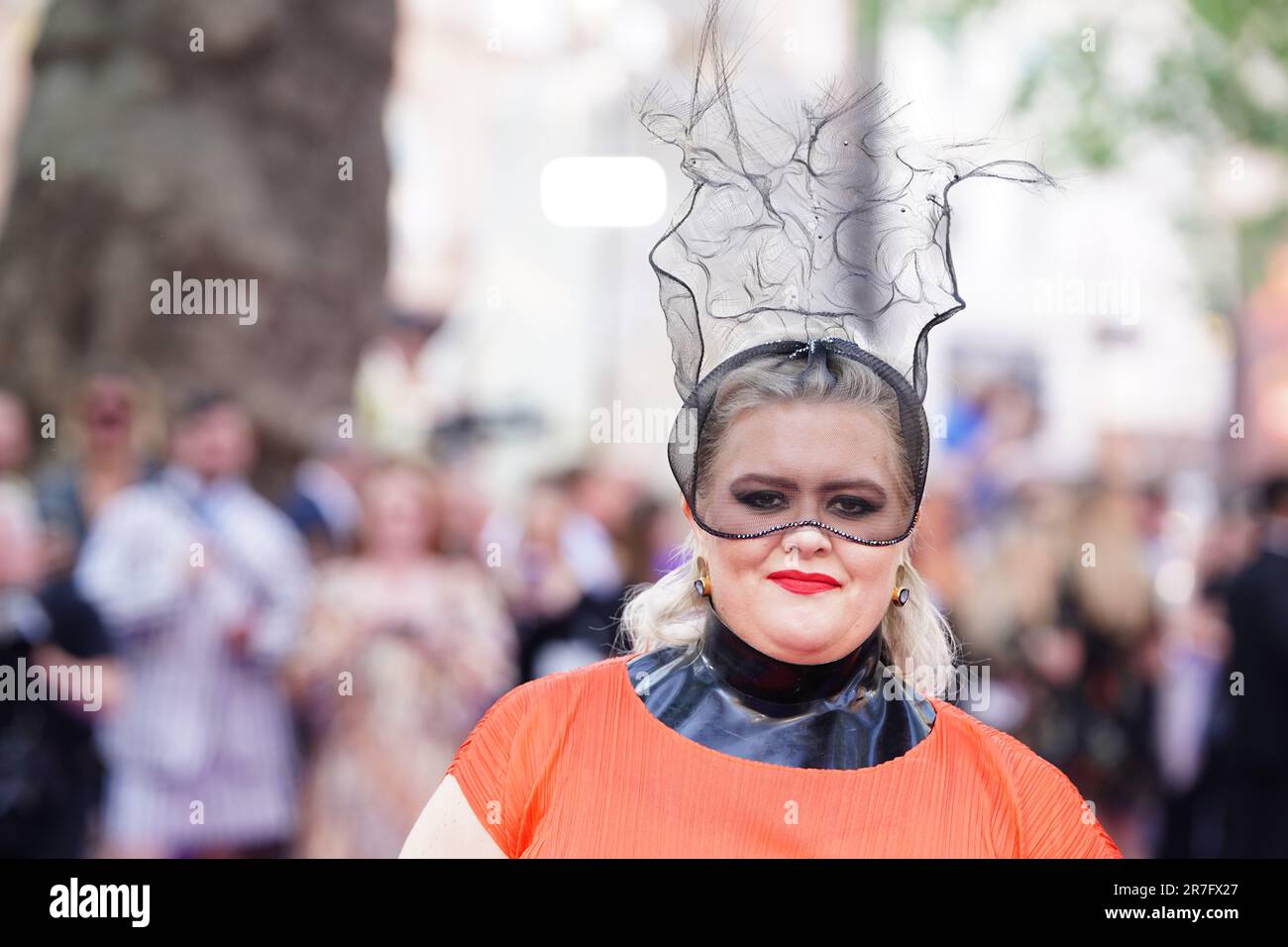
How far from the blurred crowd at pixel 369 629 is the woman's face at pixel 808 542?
6.87 feet

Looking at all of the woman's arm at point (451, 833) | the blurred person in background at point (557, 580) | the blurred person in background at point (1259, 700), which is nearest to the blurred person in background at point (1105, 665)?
the blurred person in background at point (1259, 700)

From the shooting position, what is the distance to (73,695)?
13.9ft

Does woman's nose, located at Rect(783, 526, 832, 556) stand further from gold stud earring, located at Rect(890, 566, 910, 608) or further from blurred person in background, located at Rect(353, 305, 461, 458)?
blurred person in background, located at Rect(353, 305, 461, 458)

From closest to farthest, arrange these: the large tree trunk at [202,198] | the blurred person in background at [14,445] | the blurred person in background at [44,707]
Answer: the blurred person in background at [44,707], the blurred person in background at [14,445], the large tree trunk at [202,198]

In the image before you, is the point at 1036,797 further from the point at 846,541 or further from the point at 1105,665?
the point at 1105,665

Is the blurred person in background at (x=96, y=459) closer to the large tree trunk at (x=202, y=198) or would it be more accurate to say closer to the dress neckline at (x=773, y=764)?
the large tree trunk at (x=202, y=198)

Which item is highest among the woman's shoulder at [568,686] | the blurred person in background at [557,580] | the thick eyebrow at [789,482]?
the thick eyebrow at [789,482]

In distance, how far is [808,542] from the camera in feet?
5.33

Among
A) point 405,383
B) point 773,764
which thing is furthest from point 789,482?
point 405,383

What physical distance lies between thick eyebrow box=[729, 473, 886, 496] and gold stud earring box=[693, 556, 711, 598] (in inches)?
6.1

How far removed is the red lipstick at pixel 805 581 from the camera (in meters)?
1.64

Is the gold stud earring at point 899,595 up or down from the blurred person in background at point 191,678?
up
